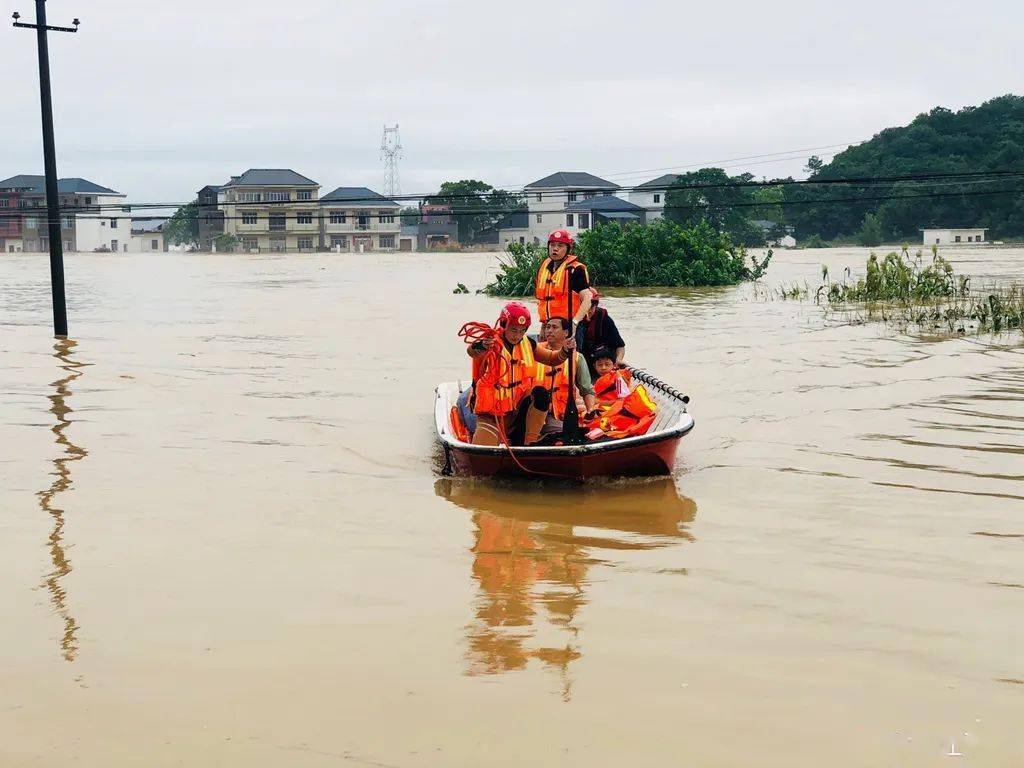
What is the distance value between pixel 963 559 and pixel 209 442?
670 centimetres

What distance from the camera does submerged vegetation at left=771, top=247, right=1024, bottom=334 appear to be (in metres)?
20.4

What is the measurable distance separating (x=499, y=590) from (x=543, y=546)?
1.03 meters

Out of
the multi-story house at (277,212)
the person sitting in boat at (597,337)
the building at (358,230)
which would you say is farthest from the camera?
the building at (358,230)

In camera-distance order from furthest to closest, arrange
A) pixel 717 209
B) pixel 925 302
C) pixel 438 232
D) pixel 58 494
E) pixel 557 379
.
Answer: pixel 438 232
pixel 717 209
pixel 925 302
pixel 557 379
pixel 58 494

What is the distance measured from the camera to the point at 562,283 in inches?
395

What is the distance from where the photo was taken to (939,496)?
Answer: 8.38 meters

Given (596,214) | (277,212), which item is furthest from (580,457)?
(277,212)

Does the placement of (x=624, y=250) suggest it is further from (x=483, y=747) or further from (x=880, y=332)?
(x=483, y=747)

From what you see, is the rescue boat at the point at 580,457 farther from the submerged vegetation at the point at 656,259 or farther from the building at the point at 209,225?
the building at the point at 209,225

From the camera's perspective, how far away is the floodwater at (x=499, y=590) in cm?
448

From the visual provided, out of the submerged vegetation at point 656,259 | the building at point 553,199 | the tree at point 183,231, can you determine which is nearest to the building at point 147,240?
the tree at point 183,231

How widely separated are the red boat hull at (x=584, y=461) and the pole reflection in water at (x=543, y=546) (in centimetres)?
17

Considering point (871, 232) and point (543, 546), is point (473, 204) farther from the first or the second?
point (543, 546)

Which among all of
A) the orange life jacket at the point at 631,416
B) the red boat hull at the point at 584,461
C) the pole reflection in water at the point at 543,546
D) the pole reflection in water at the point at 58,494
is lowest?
the pole reflection in water at the point at 543,546
